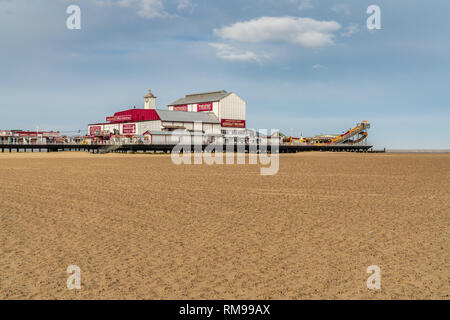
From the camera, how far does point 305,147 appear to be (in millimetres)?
71250

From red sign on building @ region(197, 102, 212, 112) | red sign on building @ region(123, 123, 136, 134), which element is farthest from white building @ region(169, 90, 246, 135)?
red sign on building @ region(123, 123, 136, 134)

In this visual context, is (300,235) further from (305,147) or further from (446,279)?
(305,147)

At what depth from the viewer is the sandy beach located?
4.55m

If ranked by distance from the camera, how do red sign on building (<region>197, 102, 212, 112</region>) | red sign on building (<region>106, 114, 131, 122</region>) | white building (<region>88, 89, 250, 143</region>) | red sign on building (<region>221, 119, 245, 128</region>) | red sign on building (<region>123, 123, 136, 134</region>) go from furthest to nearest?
red sign on building (<region>197, 102, 212, 112</region>), red sign on building (<region>221, 119, 245, 128</region>), red sign on building (<region>106, 114, 131, 122</region>), red sign on building (<region>123, 123, 136, 134</region>), white building (<region>88, 89, 250, 143</region>)

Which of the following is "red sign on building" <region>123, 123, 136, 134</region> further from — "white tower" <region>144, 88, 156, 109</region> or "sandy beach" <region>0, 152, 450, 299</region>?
"sandy beach" <region>0, 152, 450, 299</region>

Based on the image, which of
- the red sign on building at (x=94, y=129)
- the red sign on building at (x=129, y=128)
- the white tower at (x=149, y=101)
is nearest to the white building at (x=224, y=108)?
the white tower at (x=149, y=101)

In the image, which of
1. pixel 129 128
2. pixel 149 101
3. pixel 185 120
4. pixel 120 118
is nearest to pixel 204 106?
pixel 185 120

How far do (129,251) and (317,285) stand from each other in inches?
116

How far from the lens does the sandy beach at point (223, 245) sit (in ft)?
14.9

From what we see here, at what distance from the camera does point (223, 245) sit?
629cm

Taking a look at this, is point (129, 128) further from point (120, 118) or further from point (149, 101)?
point (149, 101)

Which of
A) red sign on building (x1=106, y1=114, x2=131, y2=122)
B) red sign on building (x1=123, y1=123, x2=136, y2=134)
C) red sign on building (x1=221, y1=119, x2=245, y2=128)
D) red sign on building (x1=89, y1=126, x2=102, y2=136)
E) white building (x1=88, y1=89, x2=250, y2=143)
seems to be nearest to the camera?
white building (x1=88, y1=89, x2=250, y2=143)
